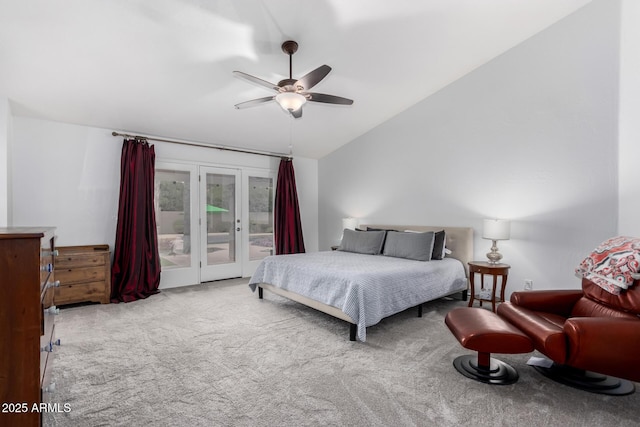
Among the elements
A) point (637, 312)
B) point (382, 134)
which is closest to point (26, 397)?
point (637, 312)

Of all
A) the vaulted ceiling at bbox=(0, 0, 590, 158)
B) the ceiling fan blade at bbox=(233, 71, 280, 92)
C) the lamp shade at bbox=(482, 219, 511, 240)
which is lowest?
the lamp shade at bbox=(482, 219, 511, 240)

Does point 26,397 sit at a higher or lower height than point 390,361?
higher

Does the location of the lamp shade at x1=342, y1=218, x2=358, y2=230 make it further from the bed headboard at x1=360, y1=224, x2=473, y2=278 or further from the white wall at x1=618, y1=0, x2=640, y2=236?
the white wall at x1=618, y1=0, x2=640, y2=236

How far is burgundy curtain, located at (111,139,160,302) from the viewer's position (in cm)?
424

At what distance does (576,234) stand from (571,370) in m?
1.71

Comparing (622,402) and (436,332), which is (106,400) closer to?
(436,332)

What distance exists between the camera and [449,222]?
14.6 ft

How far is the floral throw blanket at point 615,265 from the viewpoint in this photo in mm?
2127

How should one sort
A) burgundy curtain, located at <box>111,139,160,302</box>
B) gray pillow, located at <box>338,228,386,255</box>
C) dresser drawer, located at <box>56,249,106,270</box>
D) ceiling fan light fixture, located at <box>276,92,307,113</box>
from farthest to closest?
gray pillow, located at <box>338,228,386,255</box> < burgundy curtain, located at <box>111,139,160,302</box> < dresser drawer, located at <box>56,249,106,270</box> < ceiling fan light fixture, located at <box>276,92,307,113</box>

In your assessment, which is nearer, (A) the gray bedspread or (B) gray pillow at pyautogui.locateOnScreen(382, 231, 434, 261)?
(A) the gray bedspread

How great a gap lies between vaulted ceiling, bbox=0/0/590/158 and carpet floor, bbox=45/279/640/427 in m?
2.58

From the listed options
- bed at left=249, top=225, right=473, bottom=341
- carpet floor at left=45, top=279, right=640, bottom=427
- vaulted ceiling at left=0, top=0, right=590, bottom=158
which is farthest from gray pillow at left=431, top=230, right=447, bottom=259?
vaulted ceiling at left=0, top=0, right=590, bottom=158

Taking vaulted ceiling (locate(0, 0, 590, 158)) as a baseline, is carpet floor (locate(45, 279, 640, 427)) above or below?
below

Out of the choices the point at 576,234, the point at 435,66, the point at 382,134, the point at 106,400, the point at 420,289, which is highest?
the point at 435,66
